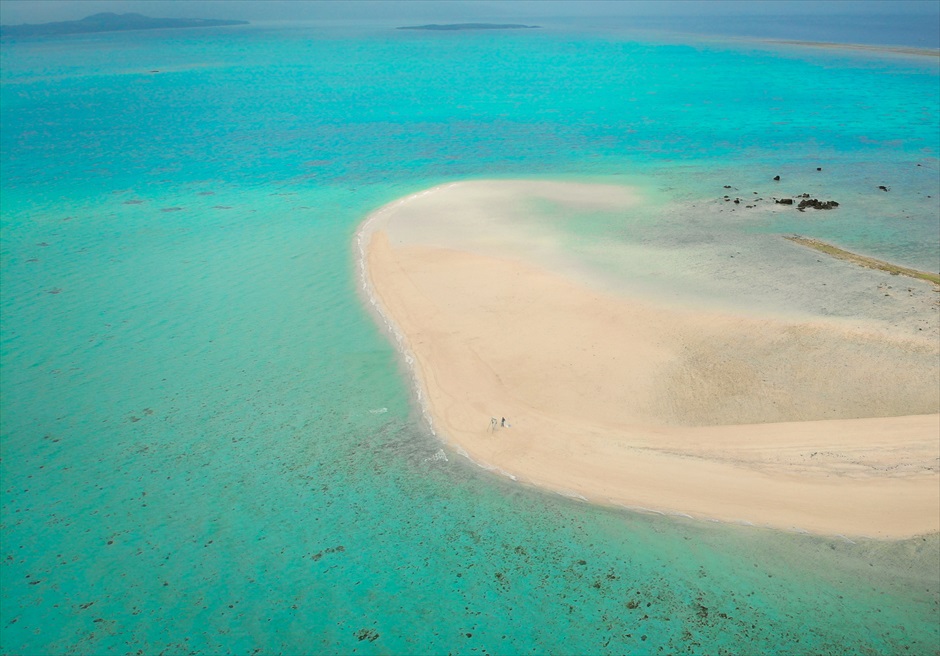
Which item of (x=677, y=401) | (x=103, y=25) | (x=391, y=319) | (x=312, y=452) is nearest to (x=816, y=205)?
(x=677, y=401)

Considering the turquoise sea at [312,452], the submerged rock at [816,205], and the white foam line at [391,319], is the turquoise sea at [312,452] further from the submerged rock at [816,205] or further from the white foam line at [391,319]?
the submerged rock at [816,205]

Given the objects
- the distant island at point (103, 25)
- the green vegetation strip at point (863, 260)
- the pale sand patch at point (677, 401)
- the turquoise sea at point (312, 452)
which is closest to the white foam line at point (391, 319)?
the pale sand patch at point (677, 401)

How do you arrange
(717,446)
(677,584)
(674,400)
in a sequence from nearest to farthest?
1. (677,584)
2. (717,446)
3. (674,400)

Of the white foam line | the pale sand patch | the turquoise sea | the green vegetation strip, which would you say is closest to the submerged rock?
the turquoise sea

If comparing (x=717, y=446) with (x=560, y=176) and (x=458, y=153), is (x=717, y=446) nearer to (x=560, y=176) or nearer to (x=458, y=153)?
(x=560, y=176)

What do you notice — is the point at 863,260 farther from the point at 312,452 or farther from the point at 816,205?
the point at 312,452

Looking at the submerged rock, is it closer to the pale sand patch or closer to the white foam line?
the pale sand patch

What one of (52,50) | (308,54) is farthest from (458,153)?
(52,50)
